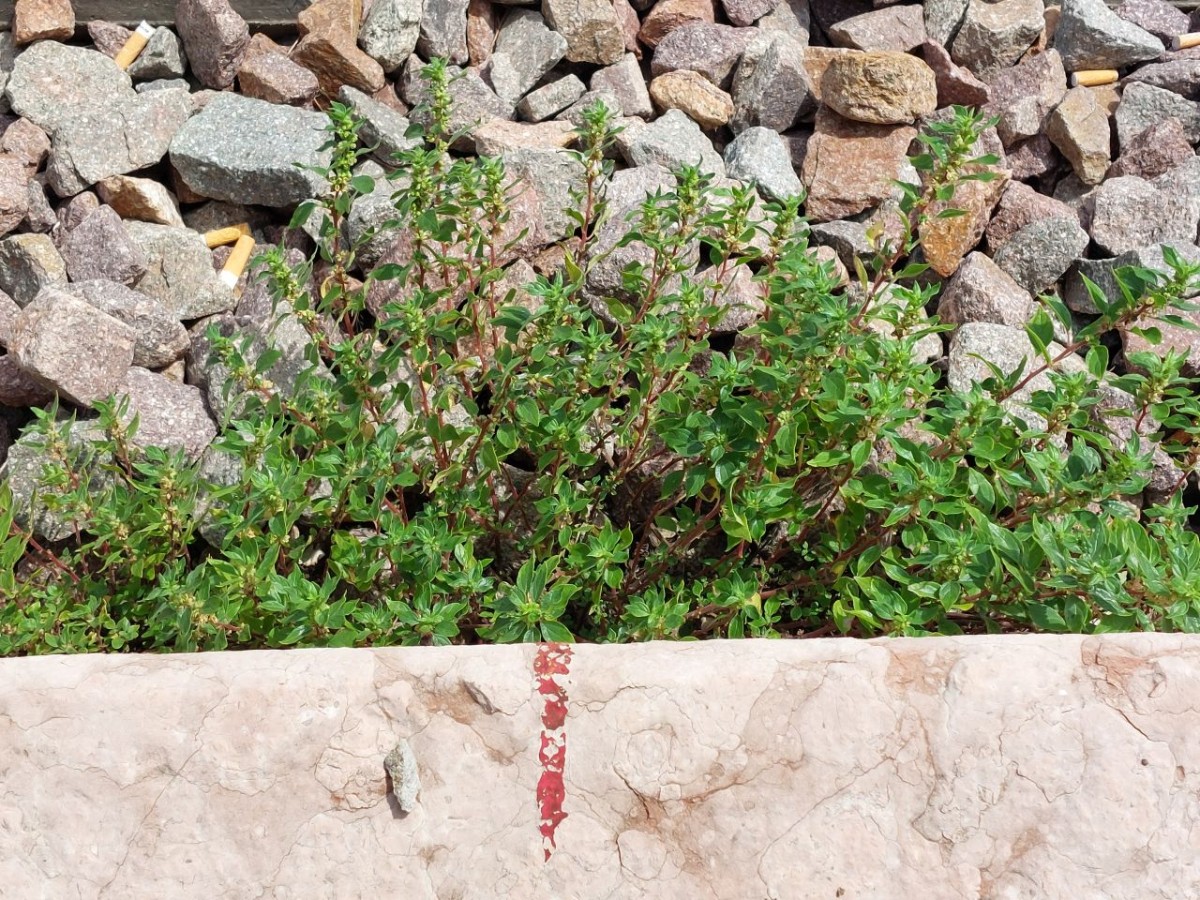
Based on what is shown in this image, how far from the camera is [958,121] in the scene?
2.25m

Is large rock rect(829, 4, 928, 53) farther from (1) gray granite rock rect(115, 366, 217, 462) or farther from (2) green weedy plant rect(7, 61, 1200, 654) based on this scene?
(1) gray granite rock rect(115, 366, 217, 462)

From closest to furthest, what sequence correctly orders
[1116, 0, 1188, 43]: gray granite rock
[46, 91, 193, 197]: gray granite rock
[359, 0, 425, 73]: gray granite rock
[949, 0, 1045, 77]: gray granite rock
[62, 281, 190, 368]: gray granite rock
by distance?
[62, 281, 190, 368]: gray granite rock, [46, 91, 193, 197]: gray granite rock, [359, 0, 425, 73]: gray granite rock, [949, 0, 1045, 77]: gray granite rock, [1116, 0, 1188, 43]: gray granite rock

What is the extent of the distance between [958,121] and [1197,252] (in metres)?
A: 1.73

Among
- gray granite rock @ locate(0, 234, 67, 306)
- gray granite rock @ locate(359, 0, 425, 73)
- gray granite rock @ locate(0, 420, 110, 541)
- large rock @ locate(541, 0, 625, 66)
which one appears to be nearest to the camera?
gray granite rock @ locate(0, 420, 110, 541)

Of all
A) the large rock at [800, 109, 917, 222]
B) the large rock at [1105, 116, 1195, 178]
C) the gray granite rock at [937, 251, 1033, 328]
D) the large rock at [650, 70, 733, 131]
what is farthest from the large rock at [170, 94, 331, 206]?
the large rock at [1105, 116, 1195, 178]

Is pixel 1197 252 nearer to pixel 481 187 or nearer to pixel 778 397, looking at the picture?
pixel 778 397

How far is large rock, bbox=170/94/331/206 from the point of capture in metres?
3.41

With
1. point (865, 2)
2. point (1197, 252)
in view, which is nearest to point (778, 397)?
point (1197, 252)

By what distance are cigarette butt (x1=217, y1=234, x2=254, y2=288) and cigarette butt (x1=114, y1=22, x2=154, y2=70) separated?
0.94 meters

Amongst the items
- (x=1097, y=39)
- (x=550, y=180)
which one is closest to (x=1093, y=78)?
(x=1097, y=39)

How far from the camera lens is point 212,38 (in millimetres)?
3750

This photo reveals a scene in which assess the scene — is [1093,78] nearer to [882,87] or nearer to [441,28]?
[882,87]

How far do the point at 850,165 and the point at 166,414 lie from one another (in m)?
2.36

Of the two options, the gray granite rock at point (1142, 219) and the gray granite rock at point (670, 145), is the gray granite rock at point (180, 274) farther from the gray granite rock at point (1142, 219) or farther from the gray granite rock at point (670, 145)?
the gray granite rock at point (1142, 219)
